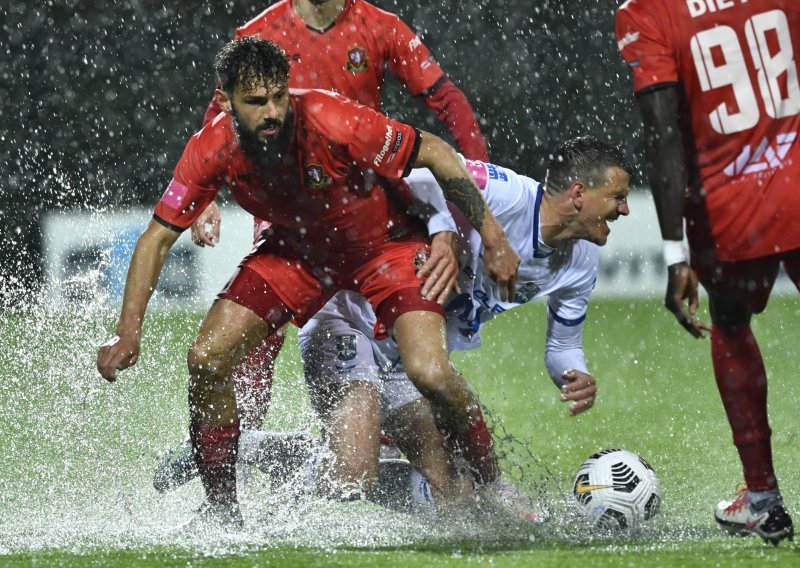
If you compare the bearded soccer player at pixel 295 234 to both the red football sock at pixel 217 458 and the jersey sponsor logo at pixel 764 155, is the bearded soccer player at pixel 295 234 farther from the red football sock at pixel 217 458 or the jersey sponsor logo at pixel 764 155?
the jersey sponsor logo at pixel 764 155

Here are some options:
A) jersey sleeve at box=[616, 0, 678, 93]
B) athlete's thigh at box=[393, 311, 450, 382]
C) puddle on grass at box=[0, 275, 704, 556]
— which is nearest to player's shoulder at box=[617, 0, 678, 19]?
jersey sleeve at box=[616, 0, 678, 93]

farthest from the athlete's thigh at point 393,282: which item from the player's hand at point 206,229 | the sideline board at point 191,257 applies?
the sideline board at point 191,257

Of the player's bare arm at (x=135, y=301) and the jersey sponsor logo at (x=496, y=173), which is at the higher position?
the player's bare arm at (x=135, y=301)

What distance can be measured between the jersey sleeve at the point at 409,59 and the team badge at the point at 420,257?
1197mm

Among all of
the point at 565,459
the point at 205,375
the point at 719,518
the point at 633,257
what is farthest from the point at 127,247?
the point at 719,518

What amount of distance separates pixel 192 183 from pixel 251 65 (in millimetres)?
455

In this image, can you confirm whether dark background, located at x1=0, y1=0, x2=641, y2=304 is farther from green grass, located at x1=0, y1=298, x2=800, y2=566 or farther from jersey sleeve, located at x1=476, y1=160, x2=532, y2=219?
jersey sleeve, located at x1=476, y1=160, x2=532, y2=219

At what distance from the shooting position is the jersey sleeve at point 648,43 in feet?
11.0

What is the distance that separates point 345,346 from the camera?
15.6 feet

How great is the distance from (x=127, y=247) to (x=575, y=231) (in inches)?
242

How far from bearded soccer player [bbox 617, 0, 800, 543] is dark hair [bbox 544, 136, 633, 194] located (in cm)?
80

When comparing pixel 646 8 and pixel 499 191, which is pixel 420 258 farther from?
pixel 646 8

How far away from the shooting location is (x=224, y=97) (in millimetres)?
4086

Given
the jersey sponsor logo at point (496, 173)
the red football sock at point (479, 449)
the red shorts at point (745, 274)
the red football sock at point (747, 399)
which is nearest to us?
the red shorts at point (745, 274)
